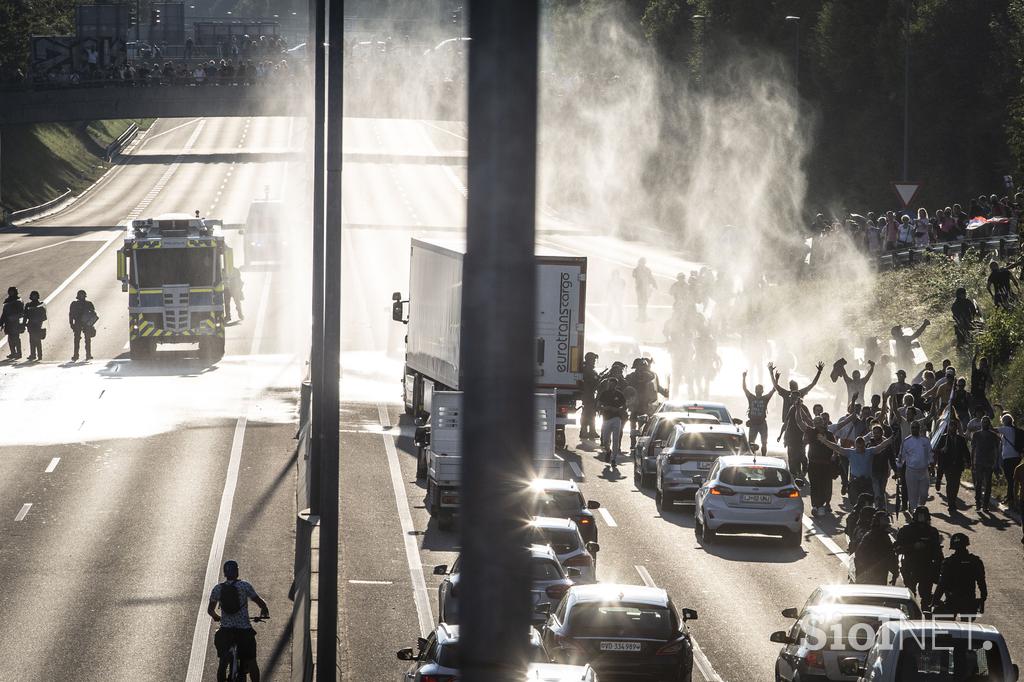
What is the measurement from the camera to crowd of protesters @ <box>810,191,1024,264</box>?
150 feet

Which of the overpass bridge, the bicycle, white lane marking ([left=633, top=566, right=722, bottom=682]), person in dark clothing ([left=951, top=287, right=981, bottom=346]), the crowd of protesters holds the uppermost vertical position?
the overpass bridge

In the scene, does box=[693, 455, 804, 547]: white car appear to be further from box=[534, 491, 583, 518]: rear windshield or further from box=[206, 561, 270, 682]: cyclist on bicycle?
box=[206, 561, 270, 682]: cyclist on bicycle

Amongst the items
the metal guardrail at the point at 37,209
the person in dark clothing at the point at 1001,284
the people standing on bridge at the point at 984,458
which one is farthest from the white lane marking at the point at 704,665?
the metal guardrail at the point at 37,209

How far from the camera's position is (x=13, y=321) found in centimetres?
4728

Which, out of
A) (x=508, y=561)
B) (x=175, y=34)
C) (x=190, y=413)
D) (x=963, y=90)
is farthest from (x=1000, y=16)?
(x=175, y=34)

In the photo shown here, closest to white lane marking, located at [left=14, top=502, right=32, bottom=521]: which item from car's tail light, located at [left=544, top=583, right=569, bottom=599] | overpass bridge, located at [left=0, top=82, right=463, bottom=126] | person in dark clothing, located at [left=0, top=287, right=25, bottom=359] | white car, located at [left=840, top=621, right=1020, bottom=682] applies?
car's tail light, located at [left=544, top=583, right=569, bottom=599]

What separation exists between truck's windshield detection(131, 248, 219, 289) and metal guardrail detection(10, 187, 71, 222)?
135ft

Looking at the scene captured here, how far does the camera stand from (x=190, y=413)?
1569 inches

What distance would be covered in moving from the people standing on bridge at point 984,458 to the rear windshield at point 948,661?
15.2 metres

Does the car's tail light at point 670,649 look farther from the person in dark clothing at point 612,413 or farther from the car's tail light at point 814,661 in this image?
the person in dark clothing at point 612,413

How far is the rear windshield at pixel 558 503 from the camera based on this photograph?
23609 mm

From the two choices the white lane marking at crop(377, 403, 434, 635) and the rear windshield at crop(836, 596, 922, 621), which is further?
the white lane marking at crop(377, 403, 434, 635)

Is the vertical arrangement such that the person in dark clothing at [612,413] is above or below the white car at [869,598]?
below

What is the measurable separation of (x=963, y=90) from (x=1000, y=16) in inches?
157
